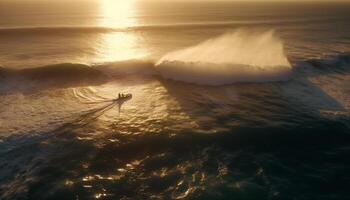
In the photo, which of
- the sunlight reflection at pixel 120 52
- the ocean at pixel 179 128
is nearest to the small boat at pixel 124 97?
the ocean at pixel 179 128

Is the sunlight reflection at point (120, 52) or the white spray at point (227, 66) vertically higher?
the sunlight reflection at point (120, 52)

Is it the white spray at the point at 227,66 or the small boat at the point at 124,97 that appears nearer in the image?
the small boat at the point at 124,97

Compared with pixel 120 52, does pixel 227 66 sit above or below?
below

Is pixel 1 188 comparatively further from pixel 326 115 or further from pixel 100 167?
pixel 326 115

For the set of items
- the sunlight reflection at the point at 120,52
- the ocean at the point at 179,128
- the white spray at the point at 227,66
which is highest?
the sunlight reflection at the point at 120,52

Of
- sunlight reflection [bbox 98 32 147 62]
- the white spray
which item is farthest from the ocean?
sunlight reflection [bbox 98 32 147 62]

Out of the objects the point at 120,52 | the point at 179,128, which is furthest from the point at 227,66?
the point at 120,52

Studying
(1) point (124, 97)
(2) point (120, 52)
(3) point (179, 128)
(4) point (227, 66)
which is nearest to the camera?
(3) point (179, 128)

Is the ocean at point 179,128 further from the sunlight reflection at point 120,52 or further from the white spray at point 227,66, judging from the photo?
the sunlight reflection at point 120,52

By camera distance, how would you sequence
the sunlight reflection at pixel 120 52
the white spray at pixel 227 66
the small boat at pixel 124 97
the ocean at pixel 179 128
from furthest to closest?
the sunlight reflection at pixel 120 52 → the white spray at pixel 227 66 → the small boat at pixel 124 97 → the ocean at pixel 179 128

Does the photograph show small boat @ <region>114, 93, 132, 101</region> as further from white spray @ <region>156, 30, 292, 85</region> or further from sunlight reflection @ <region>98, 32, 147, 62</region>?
sunlight reflection @ <region>98, 32, 147, 62</region>

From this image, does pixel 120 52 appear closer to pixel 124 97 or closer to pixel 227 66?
pixel 227 66
